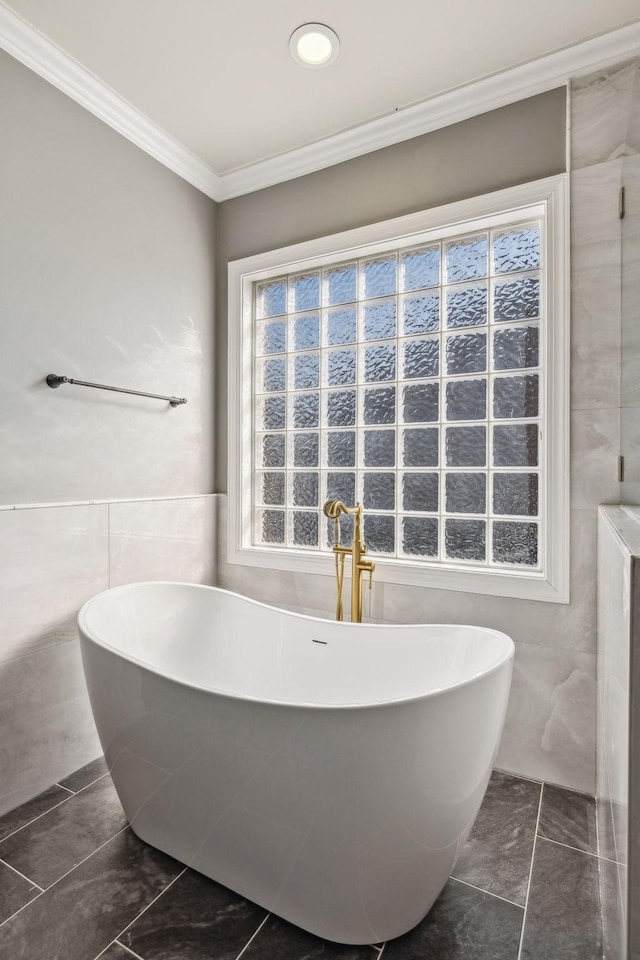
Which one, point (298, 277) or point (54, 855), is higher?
point (298, 277)

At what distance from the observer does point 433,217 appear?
2133 mm

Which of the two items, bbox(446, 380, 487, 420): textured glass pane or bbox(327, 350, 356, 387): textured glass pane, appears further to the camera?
bbox(327, 350, 356, 387): textured glass pane

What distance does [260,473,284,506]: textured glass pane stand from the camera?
267 cm

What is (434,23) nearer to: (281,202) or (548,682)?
(281,202)

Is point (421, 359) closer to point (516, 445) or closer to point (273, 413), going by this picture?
point (516, 445)

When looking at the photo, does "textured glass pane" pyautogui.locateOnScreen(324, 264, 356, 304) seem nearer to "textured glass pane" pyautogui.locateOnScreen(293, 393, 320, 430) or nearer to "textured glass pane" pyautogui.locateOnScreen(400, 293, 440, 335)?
"textured glass pane" pyautogui.locateOnScreen(400, 293, 440, 335)

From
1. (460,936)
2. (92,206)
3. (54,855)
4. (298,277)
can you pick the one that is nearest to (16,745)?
(54,855)

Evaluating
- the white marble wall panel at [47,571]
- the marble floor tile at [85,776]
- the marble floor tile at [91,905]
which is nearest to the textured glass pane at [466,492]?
the white marble wall panel at [47,571]

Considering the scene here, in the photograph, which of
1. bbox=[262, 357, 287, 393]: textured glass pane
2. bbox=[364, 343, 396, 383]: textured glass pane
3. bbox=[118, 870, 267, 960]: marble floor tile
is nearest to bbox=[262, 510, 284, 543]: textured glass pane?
bbox=[262, 357, 287, 393]: textured glass pane

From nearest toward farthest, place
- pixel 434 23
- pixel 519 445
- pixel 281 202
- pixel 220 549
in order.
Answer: pixel 434 23 < pixel 519 445 < pixel 281 202 < pixel 220 549

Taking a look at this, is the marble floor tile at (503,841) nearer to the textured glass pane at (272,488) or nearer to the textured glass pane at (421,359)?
the textured glass pane at (272,488)

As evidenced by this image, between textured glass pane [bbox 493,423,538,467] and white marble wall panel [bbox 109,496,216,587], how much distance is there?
142 centimetres

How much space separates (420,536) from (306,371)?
990 millimetres

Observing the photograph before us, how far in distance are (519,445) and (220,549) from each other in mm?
1549
